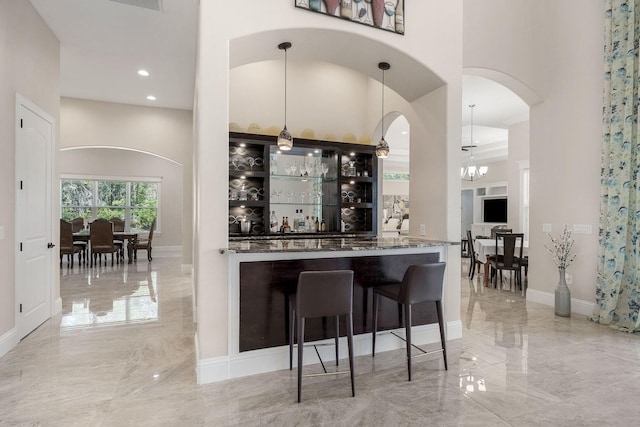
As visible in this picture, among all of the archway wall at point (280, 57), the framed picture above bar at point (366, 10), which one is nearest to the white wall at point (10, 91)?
the archway wall at point (280, 57)

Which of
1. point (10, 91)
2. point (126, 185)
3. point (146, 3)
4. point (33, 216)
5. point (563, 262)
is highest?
point (146, 3)

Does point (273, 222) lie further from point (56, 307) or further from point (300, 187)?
point (56, 307)

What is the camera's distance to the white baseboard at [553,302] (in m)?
4.35

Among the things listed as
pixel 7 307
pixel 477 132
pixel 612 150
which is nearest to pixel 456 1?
pixel 612 150

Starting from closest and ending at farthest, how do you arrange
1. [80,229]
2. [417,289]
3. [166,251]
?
[417,289] → [80,229] → [166,251]

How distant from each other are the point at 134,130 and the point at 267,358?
20.5ft

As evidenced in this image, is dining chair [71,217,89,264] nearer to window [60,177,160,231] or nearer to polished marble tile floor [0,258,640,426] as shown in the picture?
window [60,177,160,231]

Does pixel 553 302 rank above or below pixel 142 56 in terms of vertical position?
below

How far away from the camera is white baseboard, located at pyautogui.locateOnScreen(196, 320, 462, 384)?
104 inches

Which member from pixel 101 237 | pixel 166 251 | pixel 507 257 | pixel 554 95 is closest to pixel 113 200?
pixel 166 251

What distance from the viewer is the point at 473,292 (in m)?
5.63

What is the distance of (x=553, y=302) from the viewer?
15.6 feet

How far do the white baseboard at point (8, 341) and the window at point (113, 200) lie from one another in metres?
7.17

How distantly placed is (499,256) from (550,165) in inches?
78.6
